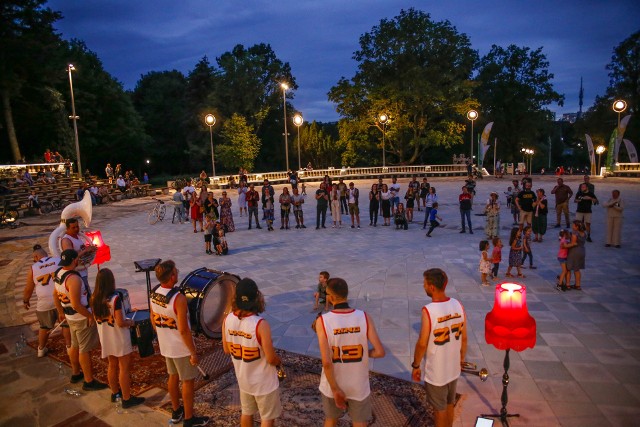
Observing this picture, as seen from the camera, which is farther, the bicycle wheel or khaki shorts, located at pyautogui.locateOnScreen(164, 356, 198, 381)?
the bicycle wheel

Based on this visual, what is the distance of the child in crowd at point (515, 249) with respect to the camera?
363 inches

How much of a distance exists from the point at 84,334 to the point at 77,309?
0.44 meters

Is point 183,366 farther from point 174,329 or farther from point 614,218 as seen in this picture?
point 614,218

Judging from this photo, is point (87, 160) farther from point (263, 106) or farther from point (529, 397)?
point (529, 397)

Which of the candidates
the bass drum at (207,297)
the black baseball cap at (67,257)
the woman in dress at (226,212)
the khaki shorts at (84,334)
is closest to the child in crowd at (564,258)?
the bass drum at (207,297)

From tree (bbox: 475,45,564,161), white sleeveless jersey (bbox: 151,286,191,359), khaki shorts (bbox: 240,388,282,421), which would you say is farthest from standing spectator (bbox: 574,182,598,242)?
tree (bbox: 475,45,564,161)

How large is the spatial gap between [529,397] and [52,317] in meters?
6.66

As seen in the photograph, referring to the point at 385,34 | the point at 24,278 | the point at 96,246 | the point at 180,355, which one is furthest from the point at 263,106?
the point at 180,355

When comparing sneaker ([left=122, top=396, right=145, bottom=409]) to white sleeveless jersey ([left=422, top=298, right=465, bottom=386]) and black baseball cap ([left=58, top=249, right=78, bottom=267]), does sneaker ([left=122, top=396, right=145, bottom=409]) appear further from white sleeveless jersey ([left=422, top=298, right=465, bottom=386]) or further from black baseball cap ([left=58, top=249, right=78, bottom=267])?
white sleeveless jersey ([left=422, top=298, right=465, bottom=386])

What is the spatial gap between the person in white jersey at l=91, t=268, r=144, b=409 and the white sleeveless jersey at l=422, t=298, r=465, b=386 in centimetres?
335

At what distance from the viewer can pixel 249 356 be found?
3688 mm

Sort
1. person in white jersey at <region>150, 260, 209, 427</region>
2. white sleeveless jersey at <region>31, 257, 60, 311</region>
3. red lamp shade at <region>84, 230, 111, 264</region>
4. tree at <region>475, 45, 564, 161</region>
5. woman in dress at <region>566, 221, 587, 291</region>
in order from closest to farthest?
person in white jersey at <region>150, 260, 209, 427</region> → white sleeveless jersey at <region>31, 257, 60, 311</region> → red lamp shade at <region>84, 230, 111, 264</region> → woman in dress at <region>566, 221, 587, 291</region> → tree at <region>475, 45, 564, 161</region>

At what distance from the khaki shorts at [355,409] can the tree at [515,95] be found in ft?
161

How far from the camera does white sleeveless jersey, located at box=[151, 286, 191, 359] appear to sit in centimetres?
434
